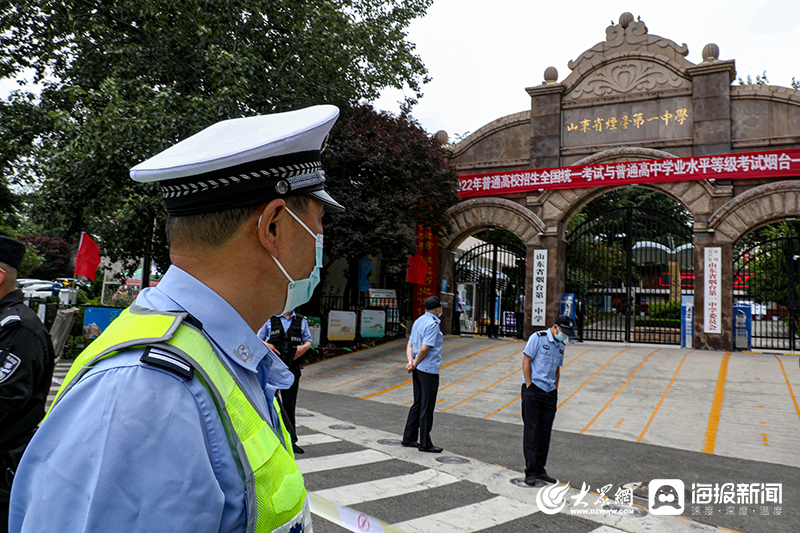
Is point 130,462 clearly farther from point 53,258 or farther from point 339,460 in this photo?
point 53,258

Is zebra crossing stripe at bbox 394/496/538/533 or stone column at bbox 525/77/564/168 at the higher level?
stone column at bbox 525/77/564/168

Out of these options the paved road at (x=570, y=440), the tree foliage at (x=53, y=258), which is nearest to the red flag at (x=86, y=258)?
the paved road at (x=570, y=440)

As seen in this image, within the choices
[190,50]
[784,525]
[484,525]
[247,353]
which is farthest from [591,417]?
[190,50]

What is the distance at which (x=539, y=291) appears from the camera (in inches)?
643

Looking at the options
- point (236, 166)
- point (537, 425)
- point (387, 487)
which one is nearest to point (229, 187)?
point (236, 166)

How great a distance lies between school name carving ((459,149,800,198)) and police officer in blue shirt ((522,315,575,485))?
441 inches

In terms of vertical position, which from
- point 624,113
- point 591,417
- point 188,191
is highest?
point 624,113

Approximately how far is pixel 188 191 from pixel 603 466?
6.58 m

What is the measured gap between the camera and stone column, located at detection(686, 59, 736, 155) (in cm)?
1495

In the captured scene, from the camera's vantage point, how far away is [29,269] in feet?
115

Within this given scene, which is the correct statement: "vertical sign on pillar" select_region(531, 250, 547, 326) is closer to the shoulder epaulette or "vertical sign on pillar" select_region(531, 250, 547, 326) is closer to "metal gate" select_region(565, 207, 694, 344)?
"metal gate" select_region(565, 207, 694, 344)

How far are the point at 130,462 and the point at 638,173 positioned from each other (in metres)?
16.8

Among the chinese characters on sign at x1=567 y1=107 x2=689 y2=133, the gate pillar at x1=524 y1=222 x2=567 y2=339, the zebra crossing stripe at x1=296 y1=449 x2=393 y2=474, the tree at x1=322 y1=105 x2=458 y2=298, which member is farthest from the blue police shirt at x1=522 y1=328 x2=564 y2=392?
the chinese characters on sign at x1=567 y1=107 x2=689 y2=133

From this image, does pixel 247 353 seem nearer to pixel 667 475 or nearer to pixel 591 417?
pixel 667 475
